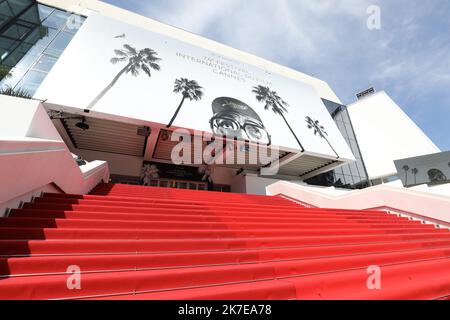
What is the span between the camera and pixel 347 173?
67.6 feet

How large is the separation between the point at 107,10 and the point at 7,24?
741cm

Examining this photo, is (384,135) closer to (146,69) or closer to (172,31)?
(172,31)

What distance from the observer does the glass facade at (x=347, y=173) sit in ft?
64.2

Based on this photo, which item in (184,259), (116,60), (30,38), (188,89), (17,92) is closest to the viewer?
(184,259)

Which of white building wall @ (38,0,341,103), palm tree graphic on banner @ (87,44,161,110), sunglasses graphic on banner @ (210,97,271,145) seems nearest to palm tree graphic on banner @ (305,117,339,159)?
sunglasses graphic on banner @ (210,97,271,145)

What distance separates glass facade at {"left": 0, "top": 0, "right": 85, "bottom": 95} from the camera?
11438mm

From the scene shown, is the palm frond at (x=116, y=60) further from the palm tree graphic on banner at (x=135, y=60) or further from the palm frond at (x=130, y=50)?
the palm frond at (x=130, y=50)

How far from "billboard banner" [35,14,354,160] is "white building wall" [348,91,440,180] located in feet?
28.2

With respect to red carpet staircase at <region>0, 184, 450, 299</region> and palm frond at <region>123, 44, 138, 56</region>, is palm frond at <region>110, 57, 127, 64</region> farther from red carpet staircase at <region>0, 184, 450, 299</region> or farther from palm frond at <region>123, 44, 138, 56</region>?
red carpet staircase at <region>0, 184, 450, 299</region>

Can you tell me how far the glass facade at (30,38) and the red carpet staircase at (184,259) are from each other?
11256 millimetres

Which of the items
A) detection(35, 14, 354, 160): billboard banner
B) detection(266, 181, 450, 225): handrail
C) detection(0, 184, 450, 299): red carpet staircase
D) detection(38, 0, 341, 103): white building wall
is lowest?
detection(0, 184, 450, 299): red carpet staircase

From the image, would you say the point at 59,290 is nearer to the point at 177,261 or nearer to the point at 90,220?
the point at 177,261

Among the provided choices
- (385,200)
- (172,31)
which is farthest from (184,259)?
(172,31)

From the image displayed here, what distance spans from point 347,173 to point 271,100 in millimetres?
11100
